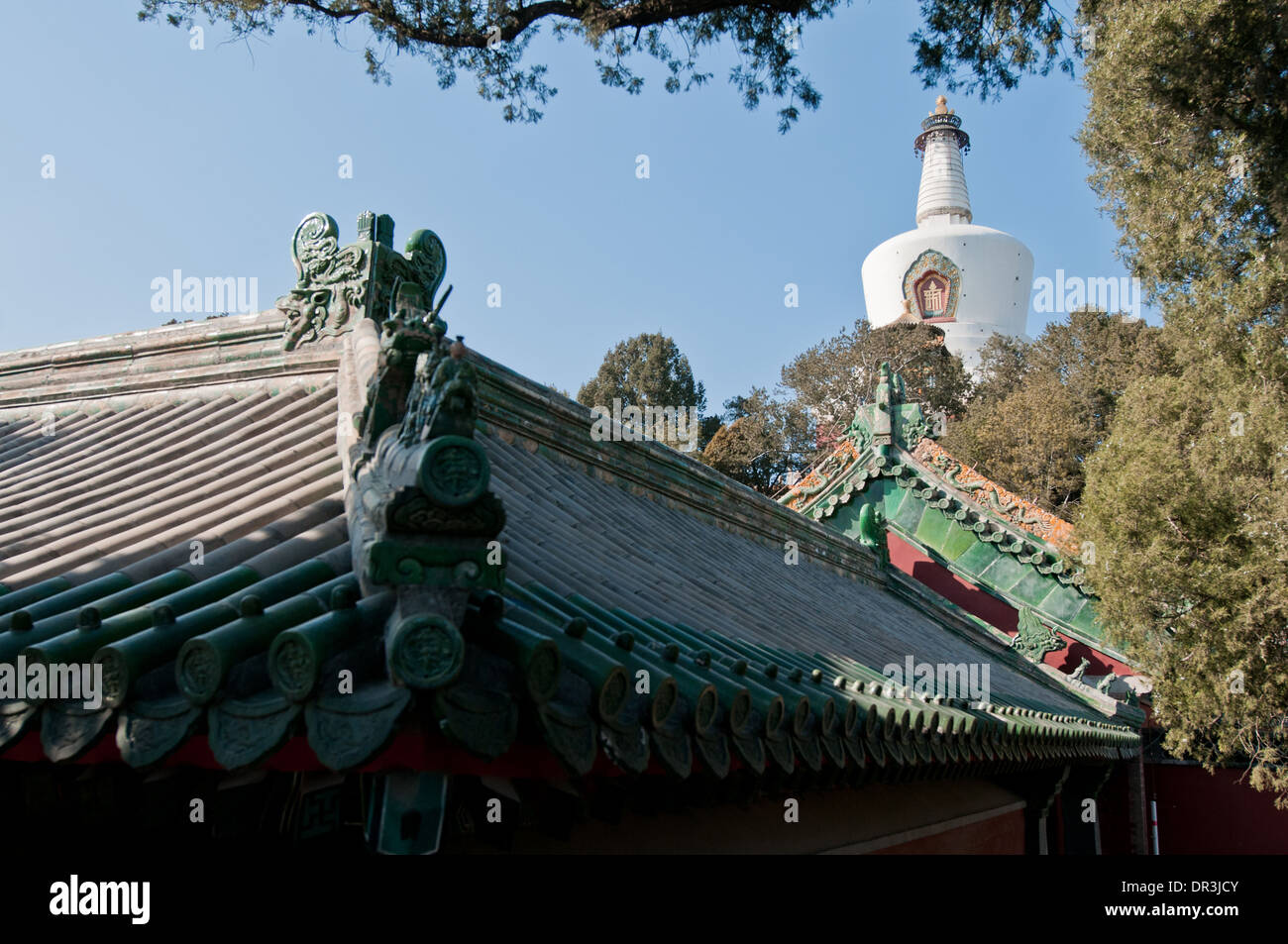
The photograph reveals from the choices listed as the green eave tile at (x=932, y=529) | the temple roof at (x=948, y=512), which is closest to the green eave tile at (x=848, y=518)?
the temple roof at (x=948, y=512)

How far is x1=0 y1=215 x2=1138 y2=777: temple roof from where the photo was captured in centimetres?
200

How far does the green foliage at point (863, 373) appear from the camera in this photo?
31047mm

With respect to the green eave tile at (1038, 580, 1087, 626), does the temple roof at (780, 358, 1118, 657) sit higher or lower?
higher

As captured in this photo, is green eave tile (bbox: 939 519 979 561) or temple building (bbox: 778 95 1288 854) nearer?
temple building (bbox: 778 95 1288 854)

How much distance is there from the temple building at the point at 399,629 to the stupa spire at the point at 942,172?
141 feet

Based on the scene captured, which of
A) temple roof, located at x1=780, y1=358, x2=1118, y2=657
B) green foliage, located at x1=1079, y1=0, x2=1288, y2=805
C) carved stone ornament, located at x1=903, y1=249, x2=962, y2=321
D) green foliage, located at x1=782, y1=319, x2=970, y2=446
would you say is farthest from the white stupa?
green foliage, located at x1=1079, y1=0, x2=1288, y2=805

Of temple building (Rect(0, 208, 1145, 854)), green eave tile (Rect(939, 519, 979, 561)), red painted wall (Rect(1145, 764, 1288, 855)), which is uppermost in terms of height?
green eave tile (Rect(939, 519, 979, 561))

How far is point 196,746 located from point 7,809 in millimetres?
1399

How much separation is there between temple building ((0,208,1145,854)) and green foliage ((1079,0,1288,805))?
2.06 meters

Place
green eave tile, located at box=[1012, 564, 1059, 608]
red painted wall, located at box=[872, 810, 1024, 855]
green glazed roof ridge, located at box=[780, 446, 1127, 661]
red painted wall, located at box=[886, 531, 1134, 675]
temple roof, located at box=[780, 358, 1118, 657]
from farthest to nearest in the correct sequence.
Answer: green eave tile, located at box=[1012, 564, 1059, 608] < temple roof, located at box=[780, 358, 1118, 657] < green glazed roof ridge, located at box=[780, 446, 1127, 661] < red painted wall, located at box=[886, 531, 1134, 675] < red painted wall, located at box=[872, 810, 1024, 855]

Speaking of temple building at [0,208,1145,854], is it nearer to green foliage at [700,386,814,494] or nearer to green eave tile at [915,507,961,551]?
green eave tile at [915,507,961,551]

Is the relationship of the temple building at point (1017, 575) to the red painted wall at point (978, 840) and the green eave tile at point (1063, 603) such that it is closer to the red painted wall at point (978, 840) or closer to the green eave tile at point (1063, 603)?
the green eave tile at point (1063, 603)

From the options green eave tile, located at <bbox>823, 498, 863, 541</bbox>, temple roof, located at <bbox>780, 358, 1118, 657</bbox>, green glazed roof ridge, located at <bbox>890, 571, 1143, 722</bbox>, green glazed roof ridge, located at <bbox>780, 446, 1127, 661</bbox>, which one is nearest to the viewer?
green glazed roof ridge, located at <bbox>890, 571, 1143, 722</bbox>
